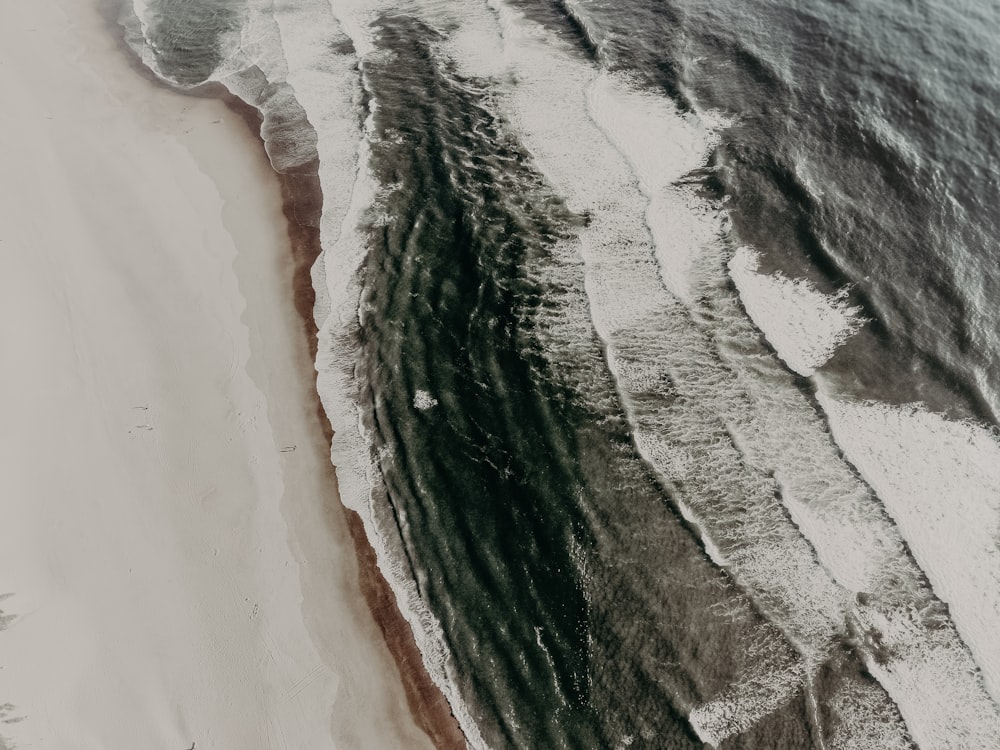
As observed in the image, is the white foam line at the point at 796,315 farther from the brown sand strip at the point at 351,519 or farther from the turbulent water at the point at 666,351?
the brown sand strip at the point at 351,519

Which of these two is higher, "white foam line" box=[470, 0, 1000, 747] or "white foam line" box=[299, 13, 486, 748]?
"white foam line" box=[470, 0, 1000, 747]

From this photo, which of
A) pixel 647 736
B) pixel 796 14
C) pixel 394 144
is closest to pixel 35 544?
pixel 647 736

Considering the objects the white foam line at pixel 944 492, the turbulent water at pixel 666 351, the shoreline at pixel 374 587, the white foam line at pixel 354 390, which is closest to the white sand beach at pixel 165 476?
the shoreline at pixel 374 587

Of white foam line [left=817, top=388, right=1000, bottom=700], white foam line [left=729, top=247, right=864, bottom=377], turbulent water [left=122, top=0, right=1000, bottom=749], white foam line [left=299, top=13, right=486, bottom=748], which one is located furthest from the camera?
white foam line [left=729, top=247, right=864, bottom=377]

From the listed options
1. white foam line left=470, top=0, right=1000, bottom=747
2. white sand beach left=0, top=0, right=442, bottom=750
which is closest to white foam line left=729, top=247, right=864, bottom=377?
white foam line left=470, top=0, right=1000, bottom=747

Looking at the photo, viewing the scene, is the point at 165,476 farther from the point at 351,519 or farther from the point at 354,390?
the point at 354,390

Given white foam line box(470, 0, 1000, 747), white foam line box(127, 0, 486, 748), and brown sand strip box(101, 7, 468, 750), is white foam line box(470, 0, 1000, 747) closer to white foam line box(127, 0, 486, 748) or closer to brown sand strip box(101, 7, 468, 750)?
white foam line box(127, 0, 486, 748)

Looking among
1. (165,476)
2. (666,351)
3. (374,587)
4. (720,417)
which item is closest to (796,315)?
(666,351)
